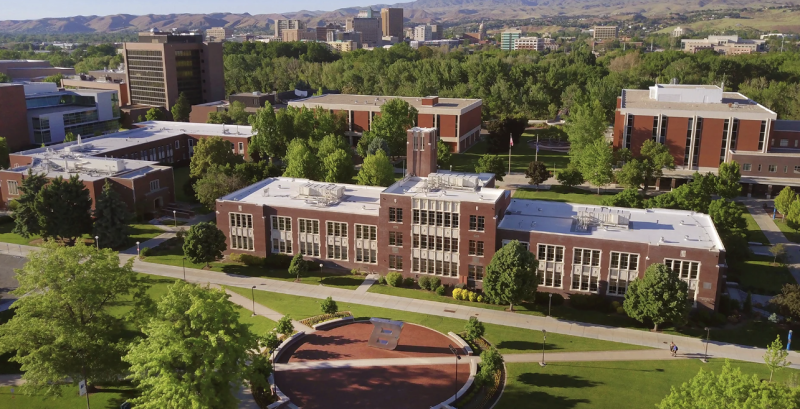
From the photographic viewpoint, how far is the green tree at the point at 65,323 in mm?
37312

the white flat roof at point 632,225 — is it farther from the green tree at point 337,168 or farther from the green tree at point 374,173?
the green tree at point 337,168

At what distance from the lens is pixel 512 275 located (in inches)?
2064

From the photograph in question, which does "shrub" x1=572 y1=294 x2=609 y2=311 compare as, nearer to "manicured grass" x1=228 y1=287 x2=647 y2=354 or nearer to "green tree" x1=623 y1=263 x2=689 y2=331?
"green tree" x1=623 y1=263 x2=689 y2=331

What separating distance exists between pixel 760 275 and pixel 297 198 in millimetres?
47875

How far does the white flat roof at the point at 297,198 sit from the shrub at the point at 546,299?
17.8 metres

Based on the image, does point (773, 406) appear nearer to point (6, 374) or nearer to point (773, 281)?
point (773, 281)

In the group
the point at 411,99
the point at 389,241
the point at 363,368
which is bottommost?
the point at 363,368

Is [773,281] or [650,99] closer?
[773,281]

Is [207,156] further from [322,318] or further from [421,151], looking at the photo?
[322,318]

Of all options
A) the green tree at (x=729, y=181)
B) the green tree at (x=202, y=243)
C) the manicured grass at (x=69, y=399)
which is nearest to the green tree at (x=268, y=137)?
the green tree at (x=202, y=243)

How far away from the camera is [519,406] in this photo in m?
40.8

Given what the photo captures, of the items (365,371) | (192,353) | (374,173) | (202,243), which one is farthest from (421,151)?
(192,353)

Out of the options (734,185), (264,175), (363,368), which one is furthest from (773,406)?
(264,175)

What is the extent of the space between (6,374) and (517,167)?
8481cm
